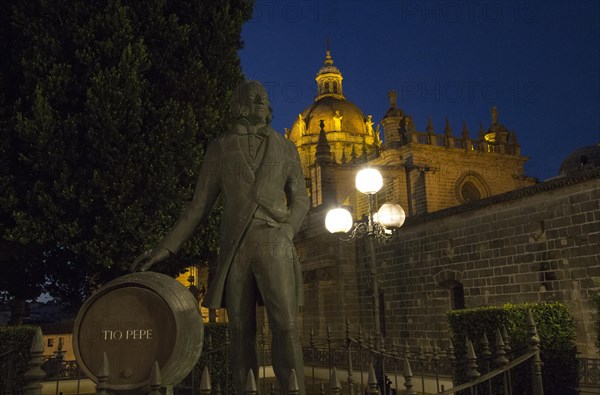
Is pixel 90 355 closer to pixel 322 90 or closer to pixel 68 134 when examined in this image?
pixel 68 134

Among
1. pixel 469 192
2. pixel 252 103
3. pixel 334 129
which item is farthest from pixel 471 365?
pixel 334 129

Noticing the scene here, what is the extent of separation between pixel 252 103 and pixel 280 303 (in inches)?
68.1

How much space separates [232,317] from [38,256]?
343 inches

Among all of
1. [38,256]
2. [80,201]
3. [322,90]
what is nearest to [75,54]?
[80,201]

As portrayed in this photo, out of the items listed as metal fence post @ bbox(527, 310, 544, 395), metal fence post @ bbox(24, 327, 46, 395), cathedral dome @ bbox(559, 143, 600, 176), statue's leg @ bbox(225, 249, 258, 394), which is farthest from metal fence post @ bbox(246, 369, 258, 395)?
cathedral dome @ bbox(559, 143, 600, 176)

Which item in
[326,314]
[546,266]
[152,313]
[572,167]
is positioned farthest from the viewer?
[572,167]

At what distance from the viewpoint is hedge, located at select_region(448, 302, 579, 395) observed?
341 inches

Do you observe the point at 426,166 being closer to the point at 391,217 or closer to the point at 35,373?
the point at 391,217

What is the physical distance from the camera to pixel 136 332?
4.01m

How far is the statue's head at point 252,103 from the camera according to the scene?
16.0ft

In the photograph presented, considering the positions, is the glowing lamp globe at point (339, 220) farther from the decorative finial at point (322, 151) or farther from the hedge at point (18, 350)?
the decorative finial at point (322, 151)

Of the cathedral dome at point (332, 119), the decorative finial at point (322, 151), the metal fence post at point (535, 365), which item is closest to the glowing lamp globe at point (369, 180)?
the metal fence post at point (535, 365)

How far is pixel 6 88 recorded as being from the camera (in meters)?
10.6

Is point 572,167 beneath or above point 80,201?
above
